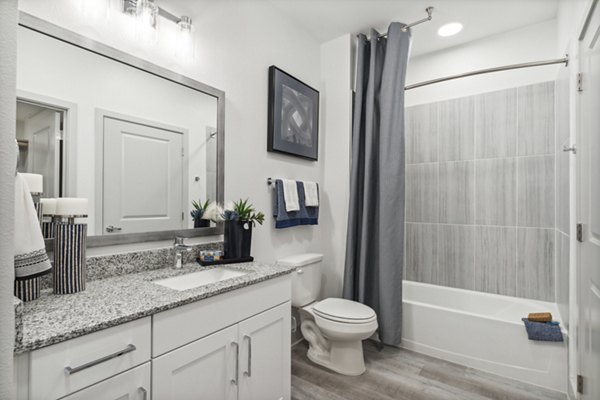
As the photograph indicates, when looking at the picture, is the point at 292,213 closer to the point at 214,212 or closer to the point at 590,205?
the point at 214,212

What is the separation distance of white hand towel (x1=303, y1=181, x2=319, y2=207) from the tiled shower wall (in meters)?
1.07

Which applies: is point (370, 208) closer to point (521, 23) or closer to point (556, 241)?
point (556, 241)

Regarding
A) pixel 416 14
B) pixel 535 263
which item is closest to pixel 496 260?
pixel 535 263

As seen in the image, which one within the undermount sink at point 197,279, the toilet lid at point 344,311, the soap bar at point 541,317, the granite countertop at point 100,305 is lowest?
the soap bar at point 541,317

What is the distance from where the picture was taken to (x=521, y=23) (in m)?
2.44

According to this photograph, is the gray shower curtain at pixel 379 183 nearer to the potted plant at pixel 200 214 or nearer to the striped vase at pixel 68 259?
the potted plant at pixel 200 214

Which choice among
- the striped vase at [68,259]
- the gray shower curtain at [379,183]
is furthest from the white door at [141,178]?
the gray shower curtain at [379,183]

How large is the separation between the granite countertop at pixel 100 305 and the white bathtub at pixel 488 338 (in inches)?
61.0

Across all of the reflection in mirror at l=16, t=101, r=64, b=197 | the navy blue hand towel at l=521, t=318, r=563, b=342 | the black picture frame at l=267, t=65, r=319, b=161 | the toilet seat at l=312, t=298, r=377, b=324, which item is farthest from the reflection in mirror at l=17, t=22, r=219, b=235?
the navy blue hand towel at l=521, t=318, r=563, b=342

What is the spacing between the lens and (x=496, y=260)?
2574 mm

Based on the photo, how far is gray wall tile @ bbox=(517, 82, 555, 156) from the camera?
7.81 ft

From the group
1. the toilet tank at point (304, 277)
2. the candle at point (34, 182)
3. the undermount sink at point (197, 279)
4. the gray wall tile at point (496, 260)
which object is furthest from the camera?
the gray wall tile at point (496, 260)

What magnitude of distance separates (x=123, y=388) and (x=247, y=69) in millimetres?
1829

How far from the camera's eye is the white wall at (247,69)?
5.35ft
